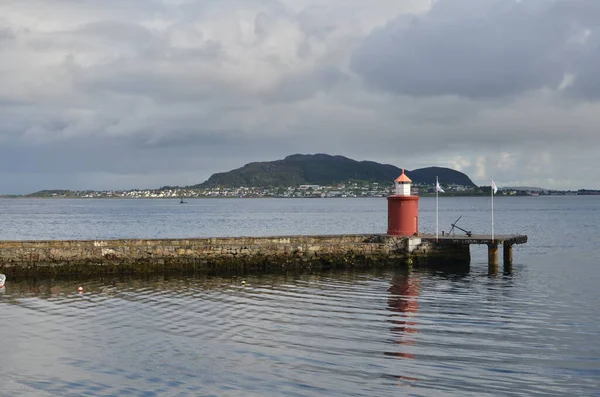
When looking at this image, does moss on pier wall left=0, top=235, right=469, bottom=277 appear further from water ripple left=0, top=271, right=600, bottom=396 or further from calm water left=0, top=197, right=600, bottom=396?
water ripple left=0, top=271, right=600, bottom=396

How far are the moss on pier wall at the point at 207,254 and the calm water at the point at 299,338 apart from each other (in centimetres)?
166

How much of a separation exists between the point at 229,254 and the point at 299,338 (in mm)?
14593

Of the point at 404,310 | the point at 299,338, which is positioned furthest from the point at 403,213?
the point at 299,338

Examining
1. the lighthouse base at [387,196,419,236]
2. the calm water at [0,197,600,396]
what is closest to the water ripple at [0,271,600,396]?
the calm water at [0,197,600,396]

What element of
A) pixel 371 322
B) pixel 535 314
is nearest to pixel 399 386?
pixel 371 322

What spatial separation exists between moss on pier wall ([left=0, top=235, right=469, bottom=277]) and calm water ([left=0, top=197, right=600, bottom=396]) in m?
1.66

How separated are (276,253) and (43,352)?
16720 millimetres

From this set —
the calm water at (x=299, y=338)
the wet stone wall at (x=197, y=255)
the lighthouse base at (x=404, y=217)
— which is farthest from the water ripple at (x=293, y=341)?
the lighthouse base at (x=404, y=217)

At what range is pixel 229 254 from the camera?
103 feet

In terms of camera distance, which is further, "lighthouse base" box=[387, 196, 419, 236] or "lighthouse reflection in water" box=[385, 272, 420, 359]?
"lighthouse base" box=[387, 196, 419, 236]

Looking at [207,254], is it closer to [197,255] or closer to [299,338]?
[197,255]

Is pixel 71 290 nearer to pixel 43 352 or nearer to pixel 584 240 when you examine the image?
pixel 43 352

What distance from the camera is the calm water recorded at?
13.5 meters

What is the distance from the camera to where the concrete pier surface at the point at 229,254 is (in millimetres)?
29250
